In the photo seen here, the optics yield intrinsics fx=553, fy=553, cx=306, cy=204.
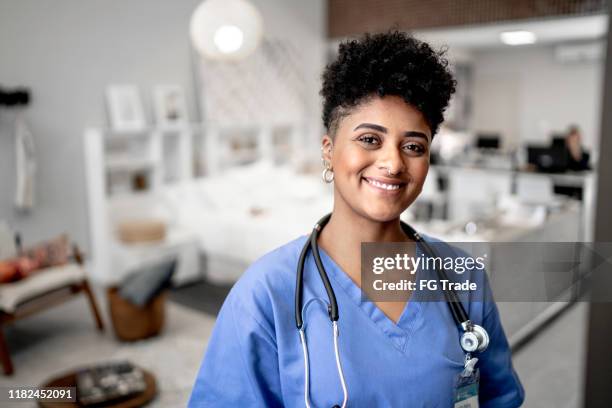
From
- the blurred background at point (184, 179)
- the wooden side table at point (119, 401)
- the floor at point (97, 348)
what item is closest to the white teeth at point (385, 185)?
the blurred background at point (184, 179)

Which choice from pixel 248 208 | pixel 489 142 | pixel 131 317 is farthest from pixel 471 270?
pixel 489 142

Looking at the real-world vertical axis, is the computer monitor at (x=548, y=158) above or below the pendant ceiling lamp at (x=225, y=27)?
below

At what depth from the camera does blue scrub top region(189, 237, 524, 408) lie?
3.08 ft

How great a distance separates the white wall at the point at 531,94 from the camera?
29.2 ft

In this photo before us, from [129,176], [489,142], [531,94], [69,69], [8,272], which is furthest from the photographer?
[531,94]

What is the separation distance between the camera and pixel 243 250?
448 centimetres

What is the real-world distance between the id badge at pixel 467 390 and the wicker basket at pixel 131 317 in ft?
9.16

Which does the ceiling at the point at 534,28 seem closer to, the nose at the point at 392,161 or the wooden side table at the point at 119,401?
the wooden side table at the point at 119,401

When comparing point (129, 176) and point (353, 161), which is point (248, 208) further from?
point (353, 161)

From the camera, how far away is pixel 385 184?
932mm

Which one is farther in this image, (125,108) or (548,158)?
(548,158)

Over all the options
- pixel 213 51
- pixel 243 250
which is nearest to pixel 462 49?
pixel 243 250

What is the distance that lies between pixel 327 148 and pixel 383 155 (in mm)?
146

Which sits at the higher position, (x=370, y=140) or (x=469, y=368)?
(x=370, y=140)
